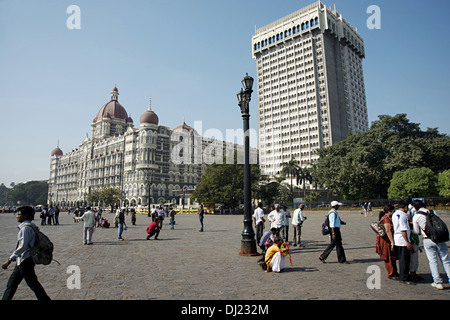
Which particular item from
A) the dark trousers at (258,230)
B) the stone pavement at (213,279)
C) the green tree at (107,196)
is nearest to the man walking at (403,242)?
the stone pavement at (213,279)

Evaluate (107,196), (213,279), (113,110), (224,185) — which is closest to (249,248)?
(213,279)

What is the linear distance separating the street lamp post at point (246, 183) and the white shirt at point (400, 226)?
406 centimetres

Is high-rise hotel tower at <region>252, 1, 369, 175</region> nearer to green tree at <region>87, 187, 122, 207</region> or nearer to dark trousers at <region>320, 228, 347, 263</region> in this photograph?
green tree at <region>87, 187, 122, 207</region>

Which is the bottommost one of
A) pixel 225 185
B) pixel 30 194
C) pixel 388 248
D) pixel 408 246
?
pixel 388 248

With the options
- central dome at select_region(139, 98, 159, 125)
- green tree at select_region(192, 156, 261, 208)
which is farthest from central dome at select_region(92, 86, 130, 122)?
green tree at select_region(192, 156, 261, 208)

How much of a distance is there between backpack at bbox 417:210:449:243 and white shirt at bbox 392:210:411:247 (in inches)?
16.8

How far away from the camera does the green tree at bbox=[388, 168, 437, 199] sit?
3503 centimetres

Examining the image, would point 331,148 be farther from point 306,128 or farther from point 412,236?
point 412,236

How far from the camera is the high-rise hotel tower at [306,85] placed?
3182 inches

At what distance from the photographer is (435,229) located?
5.24m

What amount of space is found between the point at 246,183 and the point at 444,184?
35.7m

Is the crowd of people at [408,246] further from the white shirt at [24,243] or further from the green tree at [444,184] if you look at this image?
the green tree at [444,184]

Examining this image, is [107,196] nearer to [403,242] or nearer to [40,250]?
[40,250]
